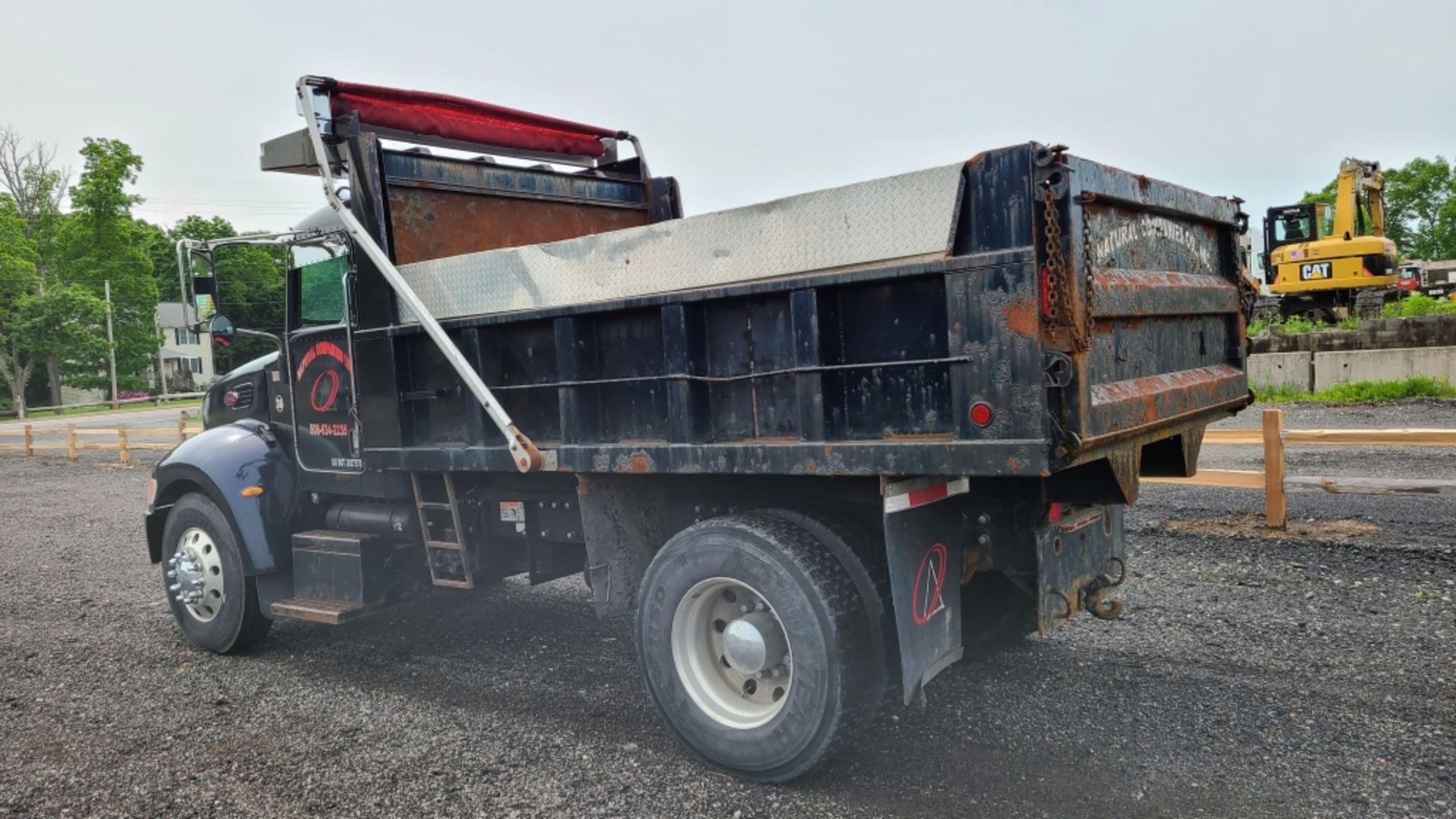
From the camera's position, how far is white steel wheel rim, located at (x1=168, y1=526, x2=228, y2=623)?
6000mm

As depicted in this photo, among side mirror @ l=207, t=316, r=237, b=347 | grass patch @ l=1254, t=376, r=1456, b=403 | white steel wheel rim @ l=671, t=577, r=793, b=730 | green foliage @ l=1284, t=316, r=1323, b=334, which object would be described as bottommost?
white steel wheel rim @ l=671, t=577, r=793, b=730

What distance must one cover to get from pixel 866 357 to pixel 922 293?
304 millimetres

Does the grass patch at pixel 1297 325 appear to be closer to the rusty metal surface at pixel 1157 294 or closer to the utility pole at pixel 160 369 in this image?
the rusty metal surface at pixel 1157 294

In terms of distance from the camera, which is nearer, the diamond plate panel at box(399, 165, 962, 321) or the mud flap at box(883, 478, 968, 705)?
the diamond plate panel at box(399, 165, 962, 321)

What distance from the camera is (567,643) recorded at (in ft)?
19.2

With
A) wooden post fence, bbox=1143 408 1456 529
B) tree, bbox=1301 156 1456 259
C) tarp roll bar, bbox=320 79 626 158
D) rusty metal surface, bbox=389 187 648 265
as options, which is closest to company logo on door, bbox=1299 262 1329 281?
wooden post fence, bbox=1143 408 1456 529

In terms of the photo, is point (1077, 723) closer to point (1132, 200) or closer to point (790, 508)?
point (790, 508)

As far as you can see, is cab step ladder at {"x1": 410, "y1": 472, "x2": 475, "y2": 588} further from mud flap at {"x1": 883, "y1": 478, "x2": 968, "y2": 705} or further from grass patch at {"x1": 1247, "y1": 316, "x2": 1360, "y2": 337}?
grass patch at {"x1": 1247, "y1": 316, "x2": 1360, "y2": 337}

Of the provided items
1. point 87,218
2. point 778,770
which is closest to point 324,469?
point 778,770

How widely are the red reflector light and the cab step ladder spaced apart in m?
2.92

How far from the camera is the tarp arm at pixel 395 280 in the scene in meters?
4.39

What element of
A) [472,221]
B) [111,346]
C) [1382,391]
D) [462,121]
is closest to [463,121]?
[462,121]

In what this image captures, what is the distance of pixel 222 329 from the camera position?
5.77m

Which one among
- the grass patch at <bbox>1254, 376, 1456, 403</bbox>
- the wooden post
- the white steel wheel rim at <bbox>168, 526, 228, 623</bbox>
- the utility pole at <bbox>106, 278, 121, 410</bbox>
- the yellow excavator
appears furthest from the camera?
the utility pole at <bbox>106, 278, 121, 410</bbox>
